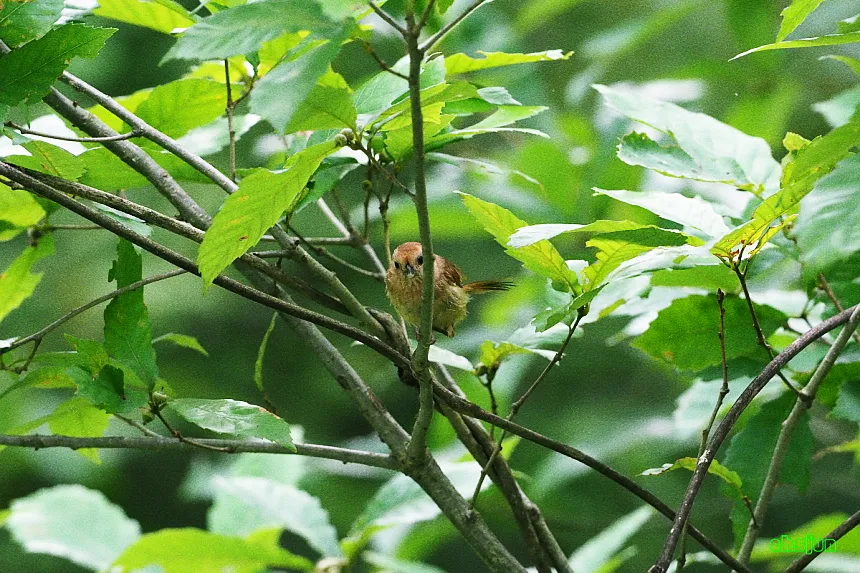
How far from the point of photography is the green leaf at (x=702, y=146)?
1.75 meters

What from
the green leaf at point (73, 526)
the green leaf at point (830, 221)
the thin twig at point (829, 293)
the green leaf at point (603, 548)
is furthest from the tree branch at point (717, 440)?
the green leaf at point (73, 526)

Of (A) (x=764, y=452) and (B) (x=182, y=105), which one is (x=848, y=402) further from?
(B) (x=182, y=105)

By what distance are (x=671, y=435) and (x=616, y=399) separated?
46.5 inches

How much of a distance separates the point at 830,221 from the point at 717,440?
489 mm

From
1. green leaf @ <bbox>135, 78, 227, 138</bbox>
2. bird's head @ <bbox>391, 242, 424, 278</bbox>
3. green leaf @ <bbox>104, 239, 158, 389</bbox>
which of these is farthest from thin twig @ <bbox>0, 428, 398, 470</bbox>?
bird's head @ <bbox>391, 242, 424, 278</bbox>

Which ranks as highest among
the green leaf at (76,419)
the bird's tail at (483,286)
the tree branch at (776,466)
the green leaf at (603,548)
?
the green leaf at (76,419)

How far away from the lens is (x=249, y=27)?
38.5 inches

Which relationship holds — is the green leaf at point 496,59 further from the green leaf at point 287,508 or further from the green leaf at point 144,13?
the green leaf at point 287,508

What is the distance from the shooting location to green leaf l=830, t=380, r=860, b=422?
1718mm

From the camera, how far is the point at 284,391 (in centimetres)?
525

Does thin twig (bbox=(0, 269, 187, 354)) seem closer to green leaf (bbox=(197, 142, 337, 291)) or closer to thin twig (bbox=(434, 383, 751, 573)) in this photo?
green leaf (bbox=(197, 142, 337, 291))

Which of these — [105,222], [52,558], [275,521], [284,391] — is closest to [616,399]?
[284,391]

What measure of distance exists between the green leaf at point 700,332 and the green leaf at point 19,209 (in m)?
1.23

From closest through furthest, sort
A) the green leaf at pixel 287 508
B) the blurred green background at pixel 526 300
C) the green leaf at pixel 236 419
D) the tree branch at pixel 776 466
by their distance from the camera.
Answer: the green leaf at pixel 236 419, the tree branch at pixel 776 466, the green leaf at pixel 287 508, the blurred green background at pixel 526 300
